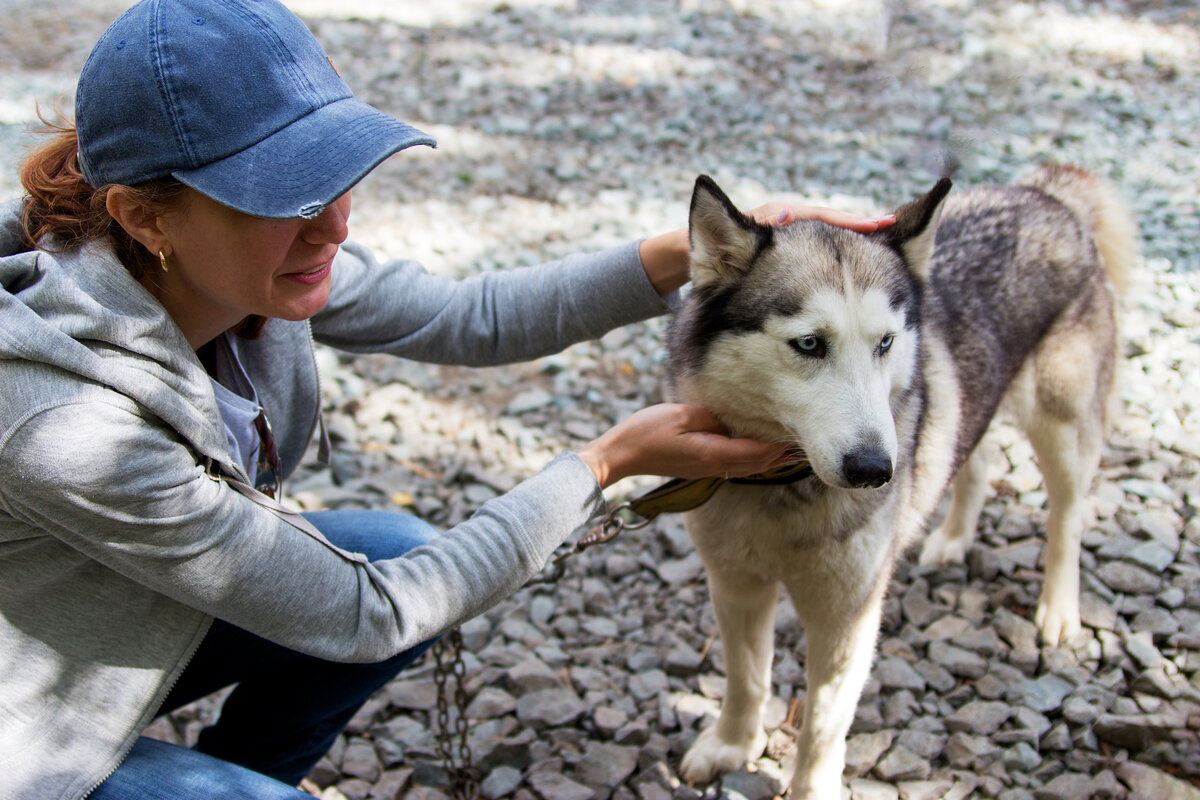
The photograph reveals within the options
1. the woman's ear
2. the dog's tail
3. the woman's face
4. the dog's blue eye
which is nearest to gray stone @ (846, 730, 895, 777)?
the dog's blue eye

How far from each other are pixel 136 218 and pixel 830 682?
1.79 metres

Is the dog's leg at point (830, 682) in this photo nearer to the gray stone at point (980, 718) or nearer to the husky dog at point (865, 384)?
the husky dog at point (865, 384)

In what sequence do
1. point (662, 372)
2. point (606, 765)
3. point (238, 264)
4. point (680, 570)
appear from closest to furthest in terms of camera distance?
point (238, 264) < point (606, 765) < point (680, 570) < point (662, 372)

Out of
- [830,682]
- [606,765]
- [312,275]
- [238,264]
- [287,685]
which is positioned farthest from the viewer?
[606,765]

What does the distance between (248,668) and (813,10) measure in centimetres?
768

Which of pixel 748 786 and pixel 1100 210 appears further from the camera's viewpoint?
pixel 1100 210

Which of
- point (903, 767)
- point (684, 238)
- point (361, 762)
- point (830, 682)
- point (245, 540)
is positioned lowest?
point (361, 762)

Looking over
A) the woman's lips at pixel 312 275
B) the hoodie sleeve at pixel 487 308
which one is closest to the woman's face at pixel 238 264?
the woman's lips at pixel 312 275

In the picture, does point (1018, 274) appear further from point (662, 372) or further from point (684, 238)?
point (662, 372)

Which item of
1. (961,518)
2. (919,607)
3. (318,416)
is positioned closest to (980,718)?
(919,607)

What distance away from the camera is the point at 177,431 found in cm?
149

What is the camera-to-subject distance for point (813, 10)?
26.2ft

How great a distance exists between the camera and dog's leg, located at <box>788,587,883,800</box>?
2.13 m

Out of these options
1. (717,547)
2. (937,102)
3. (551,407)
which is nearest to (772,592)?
(717,547)
